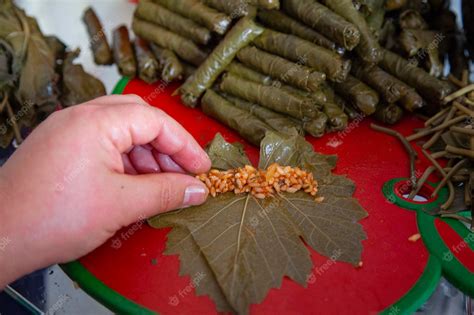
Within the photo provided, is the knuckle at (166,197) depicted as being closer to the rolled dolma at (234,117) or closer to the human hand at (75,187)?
the human hand at (75,187)

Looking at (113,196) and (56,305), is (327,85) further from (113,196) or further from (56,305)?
(56,305)

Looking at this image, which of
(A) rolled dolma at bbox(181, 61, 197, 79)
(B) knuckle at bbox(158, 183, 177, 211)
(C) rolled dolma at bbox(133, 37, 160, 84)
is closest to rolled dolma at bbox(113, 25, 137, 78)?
(C) rolled dolma at bbox(133, 37, 160, 84)

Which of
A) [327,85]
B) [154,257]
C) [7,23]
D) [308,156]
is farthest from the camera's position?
[7,23]

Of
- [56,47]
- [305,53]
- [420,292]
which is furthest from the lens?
[56,47]

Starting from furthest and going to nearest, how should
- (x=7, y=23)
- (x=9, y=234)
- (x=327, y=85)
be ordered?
(x=7, y=23)
(x=327, y=85)
(x=9, y=234)

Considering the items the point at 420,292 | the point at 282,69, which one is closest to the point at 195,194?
the point at 420,292

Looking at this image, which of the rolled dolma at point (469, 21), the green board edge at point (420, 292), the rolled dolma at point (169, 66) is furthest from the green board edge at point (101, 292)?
the rolled dolma at point (469, 21)

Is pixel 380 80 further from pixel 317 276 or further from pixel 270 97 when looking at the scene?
pixel 317 276

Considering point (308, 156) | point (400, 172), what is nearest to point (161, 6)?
point (308, 156)
